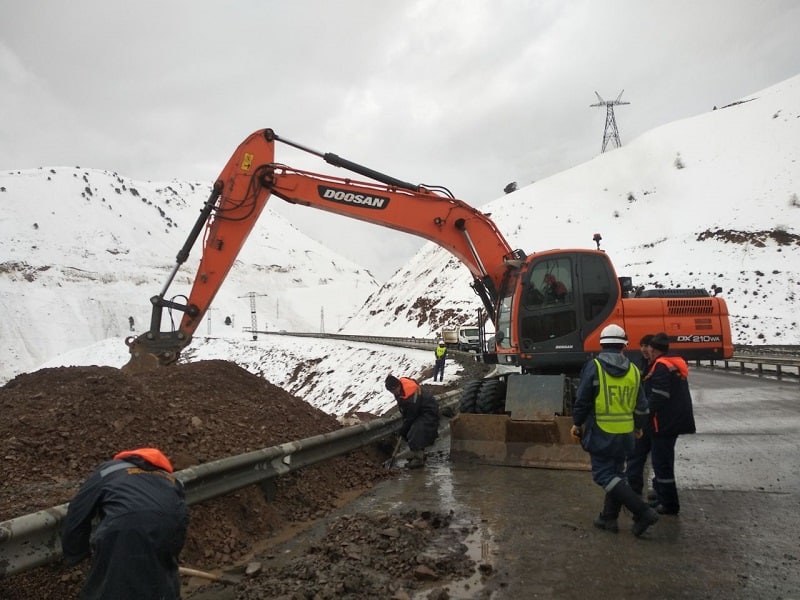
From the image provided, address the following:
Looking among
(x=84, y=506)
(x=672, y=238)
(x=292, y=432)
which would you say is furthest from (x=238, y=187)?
(x=672, y=238)

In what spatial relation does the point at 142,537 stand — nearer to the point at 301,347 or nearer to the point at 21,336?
the point at 301,347

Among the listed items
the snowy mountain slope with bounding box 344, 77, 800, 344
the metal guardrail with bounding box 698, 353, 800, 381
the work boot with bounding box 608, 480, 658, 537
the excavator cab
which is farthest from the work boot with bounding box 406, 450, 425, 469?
the snowy mountain slope with bounding box 344, 77, 800, 344

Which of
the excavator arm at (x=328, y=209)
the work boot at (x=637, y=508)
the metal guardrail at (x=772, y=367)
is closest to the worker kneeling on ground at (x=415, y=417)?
the excavator arm at (x=328, y=209)

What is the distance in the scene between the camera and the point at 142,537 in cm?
277

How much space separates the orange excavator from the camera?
8.19 m

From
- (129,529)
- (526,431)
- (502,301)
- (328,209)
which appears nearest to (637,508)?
(526,431)

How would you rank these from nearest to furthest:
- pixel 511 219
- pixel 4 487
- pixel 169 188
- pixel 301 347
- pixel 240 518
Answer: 1. pixel 4 487
2. pixel 240 518
3. pixel 301 347
4. pixel 511 219
5. pixel 169 188

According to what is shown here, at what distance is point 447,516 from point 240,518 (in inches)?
74.4

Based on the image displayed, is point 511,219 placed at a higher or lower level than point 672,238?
higher

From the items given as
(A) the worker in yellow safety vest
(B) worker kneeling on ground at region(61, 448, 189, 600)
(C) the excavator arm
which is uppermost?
(C) the excavator arm

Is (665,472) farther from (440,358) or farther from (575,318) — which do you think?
(440,358)

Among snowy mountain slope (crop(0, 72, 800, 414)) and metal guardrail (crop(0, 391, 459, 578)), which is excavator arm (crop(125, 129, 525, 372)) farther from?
snowy mountain slope (crop(0, 72, 800, 414))

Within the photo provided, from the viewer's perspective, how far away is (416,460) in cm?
820

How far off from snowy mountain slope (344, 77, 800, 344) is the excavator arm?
30126 mm
